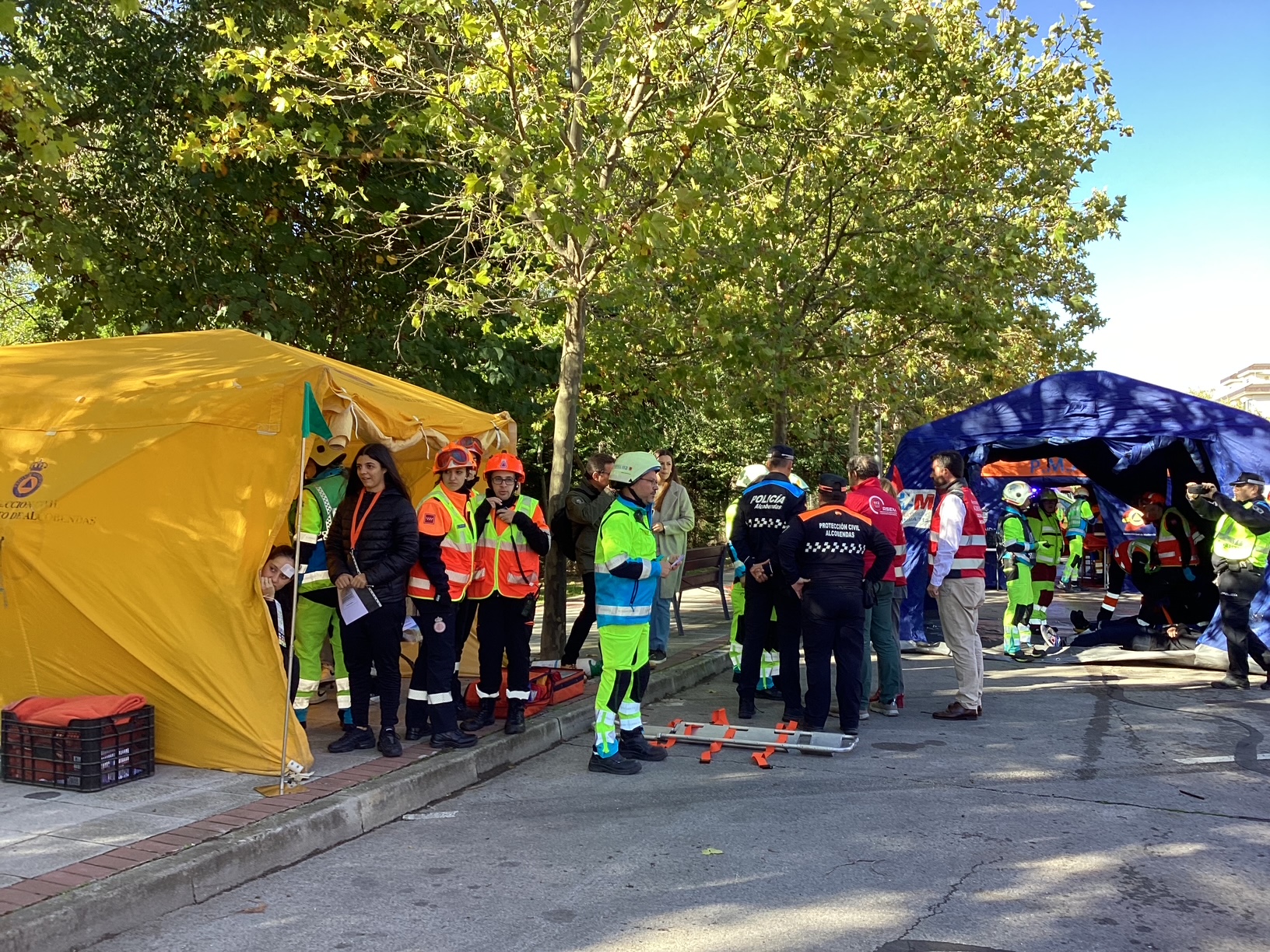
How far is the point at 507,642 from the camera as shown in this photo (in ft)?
25.0

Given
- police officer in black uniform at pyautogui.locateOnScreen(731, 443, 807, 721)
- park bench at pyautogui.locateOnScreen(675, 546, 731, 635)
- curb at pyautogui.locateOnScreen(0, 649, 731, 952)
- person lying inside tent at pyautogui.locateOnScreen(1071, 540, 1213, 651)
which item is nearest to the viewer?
curb at pyautogui.locateOnScreen(0, 649, 731, 952)

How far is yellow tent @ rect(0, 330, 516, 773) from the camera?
6.46m

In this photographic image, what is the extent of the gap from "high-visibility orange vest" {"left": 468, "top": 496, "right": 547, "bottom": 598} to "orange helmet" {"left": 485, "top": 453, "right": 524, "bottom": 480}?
21cm

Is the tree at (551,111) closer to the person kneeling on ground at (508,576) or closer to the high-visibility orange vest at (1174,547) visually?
the person kneeling on ground at (508,576)

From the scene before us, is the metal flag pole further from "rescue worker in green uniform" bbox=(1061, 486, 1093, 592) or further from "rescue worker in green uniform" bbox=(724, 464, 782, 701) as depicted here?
"rescue worker in green uniform" bbox=(1061, 486, 1093, 592)

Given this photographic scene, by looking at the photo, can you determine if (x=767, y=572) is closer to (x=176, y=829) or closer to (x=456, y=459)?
(x=456, y=459)

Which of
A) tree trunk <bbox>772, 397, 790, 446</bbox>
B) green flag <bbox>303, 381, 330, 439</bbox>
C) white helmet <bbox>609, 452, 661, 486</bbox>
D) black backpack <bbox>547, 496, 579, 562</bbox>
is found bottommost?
black backpack <bbox>547, 496, 579, 562</bbox>

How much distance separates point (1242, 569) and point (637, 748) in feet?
21.4

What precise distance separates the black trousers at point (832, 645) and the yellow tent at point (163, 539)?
138 inches

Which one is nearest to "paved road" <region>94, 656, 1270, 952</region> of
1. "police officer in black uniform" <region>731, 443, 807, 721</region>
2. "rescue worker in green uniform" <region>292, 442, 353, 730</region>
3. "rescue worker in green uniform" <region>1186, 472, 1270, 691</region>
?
"police officer in black uniform" <region>731, 443, 807, 721</region>

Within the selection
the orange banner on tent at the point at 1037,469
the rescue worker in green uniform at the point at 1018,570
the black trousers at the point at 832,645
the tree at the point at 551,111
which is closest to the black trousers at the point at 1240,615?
the rescue worker in green uniform at the point at 1018,570

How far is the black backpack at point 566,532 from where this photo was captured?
10.1 meters

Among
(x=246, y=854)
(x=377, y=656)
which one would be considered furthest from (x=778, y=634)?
(x=246, y=854)

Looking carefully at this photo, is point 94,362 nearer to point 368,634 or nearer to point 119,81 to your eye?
point 368,634
